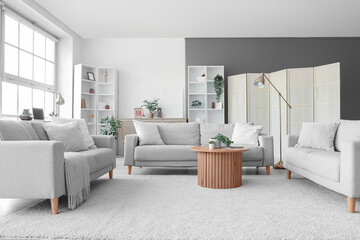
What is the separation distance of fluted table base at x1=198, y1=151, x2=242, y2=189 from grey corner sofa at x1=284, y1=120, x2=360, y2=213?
871mm

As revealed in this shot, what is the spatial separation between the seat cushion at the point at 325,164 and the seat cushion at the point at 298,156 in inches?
4.1

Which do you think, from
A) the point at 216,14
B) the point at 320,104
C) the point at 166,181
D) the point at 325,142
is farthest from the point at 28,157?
the point at 320,104

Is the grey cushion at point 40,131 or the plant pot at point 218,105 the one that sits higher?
the plant pot at point 218,105

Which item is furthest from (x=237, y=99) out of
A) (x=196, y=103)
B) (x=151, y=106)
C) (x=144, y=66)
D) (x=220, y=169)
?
(x=220, y=169)

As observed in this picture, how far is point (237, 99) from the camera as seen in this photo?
7.43 metres

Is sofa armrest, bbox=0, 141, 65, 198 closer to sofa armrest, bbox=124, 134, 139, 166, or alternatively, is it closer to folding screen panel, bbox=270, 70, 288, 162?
sofa armrest, bbox=124, 134, 139, 166

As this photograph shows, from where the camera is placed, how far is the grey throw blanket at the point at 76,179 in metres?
2.68

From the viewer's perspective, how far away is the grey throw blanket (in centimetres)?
268

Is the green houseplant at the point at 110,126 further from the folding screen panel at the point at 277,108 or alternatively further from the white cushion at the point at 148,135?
the folding screen panel at the point at 277,108

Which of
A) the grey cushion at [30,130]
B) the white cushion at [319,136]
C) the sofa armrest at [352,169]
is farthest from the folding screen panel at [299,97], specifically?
the grey cushion at [30,130]

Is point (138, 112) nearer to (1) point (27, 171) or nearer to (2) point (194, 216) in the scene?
(1) point (27, 171)

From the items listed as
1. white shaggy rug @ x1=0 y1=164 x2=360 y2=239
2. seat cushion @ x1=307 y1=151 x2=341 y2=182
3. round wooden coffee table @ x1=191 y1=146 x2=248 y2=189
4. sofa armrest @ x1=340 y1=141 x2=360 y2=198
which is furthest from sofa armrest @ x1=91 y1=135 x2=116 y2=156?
sofa armrest @ x1=340 y1=141 x2=360 y2=198

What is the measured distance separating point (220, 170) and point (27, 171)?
2.21 m

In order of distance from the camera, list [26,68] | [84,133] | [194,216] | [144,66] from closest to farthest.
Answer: [194,216]
[84,133]
[26,68]
[144,66]
